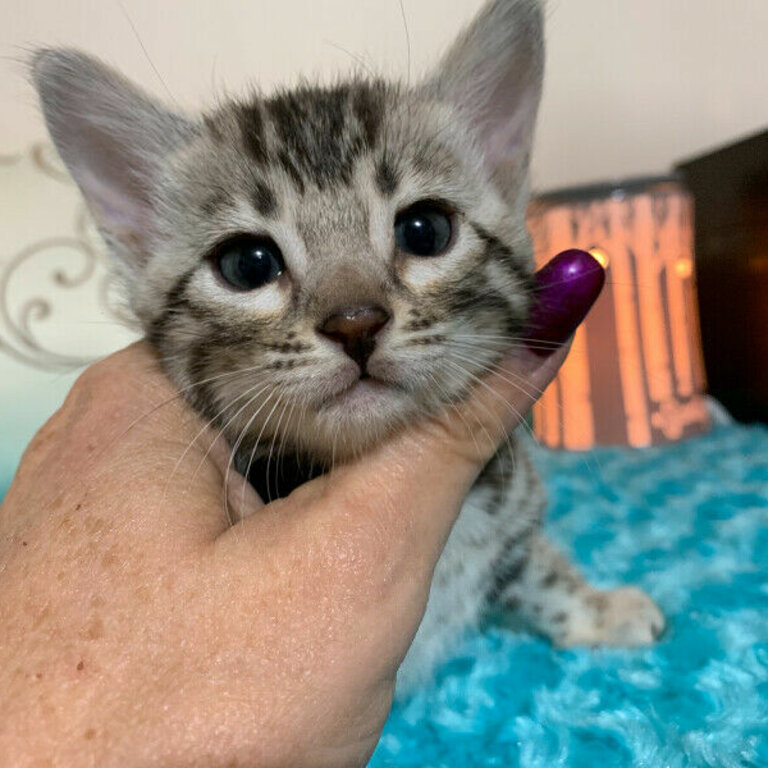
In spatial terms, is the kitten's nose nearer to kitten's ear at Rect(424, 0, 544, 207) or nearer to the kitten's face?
the kitten's face

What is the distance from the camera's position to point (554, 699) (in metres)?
0.86

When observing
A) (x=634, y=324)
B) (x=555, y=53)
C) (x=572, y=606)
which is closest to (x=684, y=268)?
(x=634, y=324)

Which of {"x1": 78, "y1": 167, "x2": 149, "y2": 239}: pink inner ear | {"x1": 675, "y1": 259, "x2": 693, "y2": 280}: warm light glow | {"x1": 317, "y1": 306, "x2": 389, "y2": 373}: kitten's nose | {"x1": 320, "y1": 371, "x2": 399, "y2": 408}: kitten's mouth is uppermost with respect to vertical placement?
{"x1": 78, "y1": 167, "x2": 149, "y2": 239}: pink inner ear

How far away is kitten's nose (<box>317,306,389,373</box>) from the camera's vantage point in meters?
0.60

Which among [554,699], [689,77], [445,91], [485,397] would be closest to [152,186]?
[445,91]

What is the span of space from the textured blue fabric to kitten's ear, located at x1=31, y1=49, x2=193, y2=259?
2.24 ft

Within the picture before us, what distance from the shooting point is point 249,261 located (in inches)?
28.7

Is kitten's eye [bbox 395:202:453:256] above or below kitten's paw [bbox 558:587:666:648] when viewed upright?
above

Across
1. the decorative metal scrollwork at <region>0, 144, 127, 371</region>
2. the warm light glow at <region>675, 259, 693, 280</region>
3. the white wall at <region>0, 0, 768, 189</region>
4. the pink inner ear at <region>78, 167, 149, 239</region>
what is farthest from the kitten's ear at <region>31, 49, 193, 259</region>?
the warm light glow at <region>675, 259, 693, 280</region>

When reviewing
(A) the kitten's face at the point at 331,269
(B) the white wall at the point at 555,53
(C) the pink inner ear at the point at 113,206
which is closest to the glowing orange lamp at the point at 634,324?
(B) the white wall at the point at 555,53

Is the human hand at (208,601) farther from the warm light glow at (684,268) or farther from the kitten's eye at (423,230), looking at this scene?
the warm light glow at (684,268)

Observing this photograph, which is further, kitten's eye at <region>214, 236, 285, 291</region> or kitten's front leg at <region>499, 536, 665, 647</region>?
kitten's front leg at <region>499, 536, 665, 647</region>

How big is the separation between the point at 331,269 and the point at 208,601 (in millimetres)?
321

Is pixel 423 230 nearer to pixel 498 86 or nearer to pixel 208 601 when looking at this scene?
pixel 498 86
